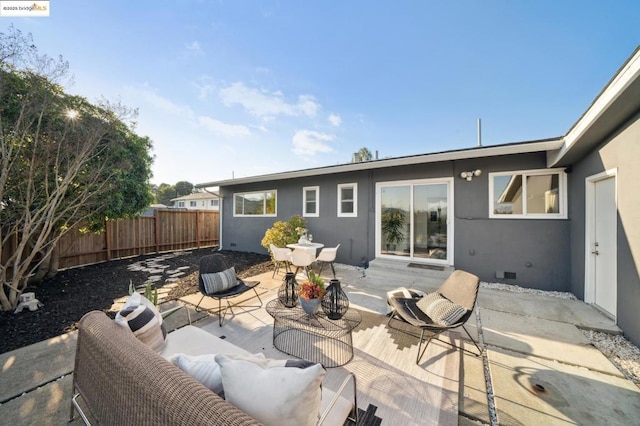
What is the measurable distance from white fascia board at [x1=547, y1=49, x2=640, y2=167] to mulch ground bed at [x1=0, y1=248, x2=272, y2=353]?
6819 mm

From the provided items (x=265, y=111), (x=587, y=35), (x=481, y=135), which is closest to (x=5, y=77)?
(x=265, y=111)

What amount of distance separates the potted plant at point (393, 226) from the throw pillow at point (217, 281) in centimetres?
447

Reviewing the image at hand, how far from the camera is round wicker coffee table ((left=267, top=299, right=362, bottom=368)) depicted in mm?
2605

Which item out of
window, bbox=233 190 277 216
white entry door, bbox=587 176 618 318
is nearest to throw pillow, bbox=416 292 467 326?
white entry door, bbox=587 176 618 318

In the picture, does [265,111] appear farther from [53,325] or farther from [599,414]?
[599,414]

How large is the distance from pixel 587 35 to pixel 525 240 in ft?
13.4

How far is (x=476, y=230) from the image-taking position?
5.51 meters

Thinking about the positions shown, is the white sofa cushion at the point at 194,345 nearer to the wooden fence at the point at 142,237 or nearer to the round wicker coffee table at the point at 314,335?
the round wicker coffee table at the point at 314,335

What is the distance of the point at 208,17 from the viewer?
4938mm

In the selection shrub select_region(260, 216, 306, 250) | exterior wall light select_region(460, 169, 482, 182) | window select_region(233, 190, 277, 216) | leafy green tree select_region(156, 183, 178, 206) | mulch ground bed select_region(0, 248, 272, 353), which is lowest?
mulch ground bed select_region(0, 248, 272, 353)

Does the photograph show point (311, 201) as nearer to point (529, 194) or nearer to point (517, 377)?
point (529, 194)

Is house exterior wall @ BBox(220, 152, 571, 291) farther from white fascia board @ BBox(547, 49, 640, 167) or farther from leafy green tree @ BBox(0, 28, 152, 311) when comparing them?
leafy green tree @ BBox(0, 28, 152, 311)

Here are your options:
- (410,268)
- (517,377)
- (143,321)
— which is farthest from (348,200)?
(143,321)

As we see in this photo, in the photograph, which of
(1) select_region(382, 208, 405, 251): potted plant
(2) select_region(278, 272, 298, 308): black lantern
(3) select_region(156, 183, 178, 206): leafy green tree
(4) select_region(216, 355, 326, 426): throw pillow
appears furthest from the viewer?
(3) select_region(156, 183, 178, 206): leafy green tree
